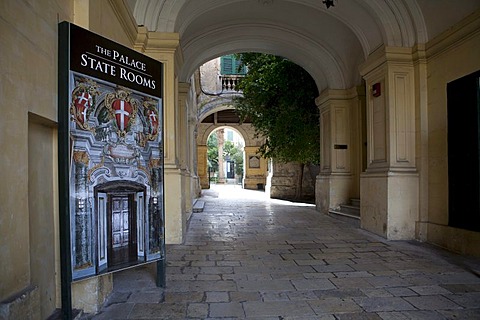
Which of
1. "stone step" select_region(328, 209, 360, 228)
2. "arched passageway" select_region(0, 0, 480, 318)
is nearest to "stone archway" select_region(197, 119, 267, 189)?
"arched passageway" select_region(0, 0, 480, 318)

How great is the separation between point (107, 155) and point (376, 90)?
17.1 feet

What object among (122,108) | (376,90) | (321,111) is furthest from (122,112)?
(321,111)

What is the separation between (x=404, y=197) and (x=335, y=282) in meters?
2.90

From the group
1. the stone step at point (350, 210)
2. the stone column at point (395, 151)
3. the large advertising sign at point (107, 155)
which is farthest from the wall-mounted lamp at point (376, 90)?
the large advertising sign at point (107, 155)

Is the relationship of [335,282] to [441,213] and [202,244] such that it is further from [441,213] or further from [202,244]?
[441,213]

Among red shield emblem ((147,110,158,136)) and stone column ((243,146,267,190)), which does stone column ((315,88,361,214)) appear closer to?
red shield emblem ((147,110,158,136))

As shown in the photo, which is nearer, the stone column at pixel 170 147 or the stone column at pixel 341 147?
the stone column at pixel 170 147

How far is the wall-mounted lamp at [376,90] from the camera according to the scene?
20.5 ft

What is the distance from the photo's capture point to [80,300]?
109 inches

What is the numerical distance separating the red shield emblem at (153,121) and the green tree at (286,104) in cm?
742

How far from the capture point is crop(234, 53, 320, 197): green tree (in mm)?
10359

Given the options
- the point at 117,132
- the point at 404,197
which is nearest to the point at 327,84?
the point at 404,197

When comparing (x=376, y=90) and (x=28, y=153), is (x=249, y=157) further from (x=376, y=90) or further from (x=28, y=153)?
(x=28, y=153)

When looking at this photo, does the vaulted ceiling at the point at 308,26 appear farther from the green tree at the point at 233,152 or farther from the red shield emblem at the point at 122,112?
the green tree at the point at 233,152
